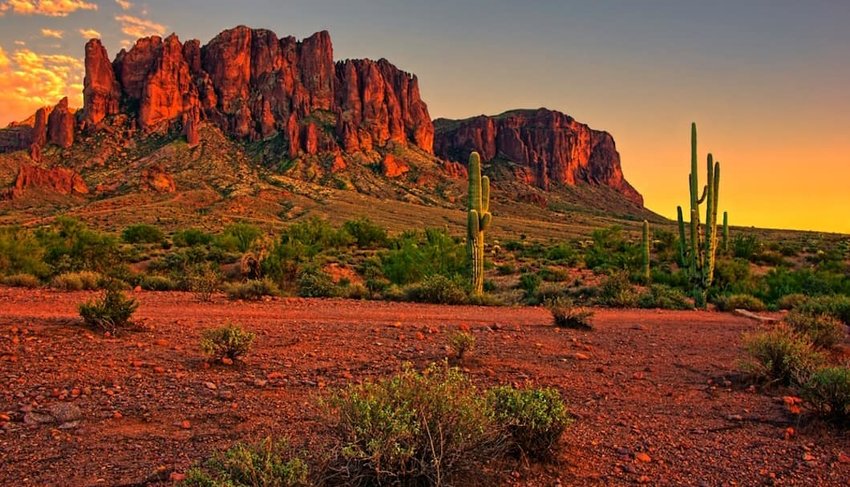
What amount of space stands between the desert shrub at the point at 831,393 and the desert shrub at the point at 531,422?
9.36 ft

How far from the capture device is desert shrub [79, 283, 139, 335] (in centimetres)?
806

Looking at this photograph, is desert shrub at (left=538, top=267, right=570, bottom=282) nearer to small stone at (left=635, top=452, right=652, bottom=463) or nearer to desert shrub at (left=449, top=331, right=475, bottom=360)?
desert shrub at (left=449, top=331, right=475, bottom=360)

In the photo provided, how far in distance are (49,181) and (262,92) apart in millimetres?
57782

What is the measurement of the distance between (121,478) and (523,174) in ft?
497

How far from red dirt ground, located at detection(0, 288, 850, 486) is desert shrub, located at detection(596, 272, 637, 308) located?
188 inches

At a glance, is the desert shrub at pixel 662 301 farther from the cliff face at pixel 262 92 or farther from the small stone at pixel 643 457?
the cliff face at pixel 262 92

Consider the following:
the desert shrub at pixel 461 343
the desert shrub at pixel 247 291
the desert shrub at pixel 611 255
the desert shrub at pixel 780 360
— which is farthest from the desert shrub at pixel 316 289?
the desert shrub at pixel 611 255

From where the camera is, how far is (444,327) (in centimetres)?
994

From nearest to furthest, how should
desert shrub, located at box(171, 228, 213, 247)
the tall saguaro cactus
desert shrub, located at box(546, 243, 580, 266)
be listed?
the tall saguaro cactus, desert shrub, located at box(546, 243, 580, 266), desert shrub, located at box(171, 228, 213, 247)

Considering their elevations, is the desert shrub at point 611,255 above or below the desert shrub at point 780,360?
above

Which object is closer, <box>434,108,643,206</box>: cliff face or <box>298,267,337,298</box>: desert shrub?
<box>298,267,337,298</box>: desert shrub

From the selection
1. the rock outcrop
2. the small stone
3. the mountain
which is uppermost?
the mountain

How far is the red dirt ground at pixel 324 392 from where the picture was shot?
4.07 meters

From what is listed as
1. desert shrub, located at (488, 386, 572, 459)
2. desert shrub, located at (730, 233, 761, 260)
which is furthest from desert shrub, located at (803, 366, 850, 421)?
desert shrub, located at (730, 233, 761, 260)
